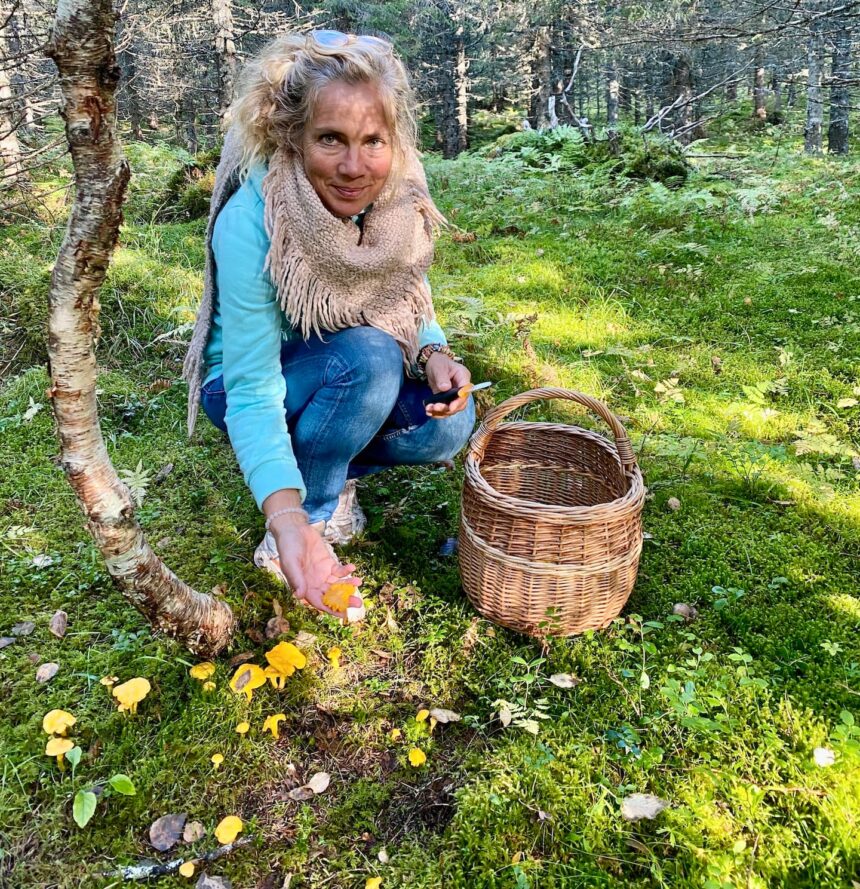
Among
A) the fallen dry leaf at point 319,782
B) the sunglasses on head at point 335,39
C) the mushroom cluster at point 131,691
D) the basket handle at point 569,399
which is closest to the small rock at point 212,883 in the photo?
the fallen dry leaf at point 319,782

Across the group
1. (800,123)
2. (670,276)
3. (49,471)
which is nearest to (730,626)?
(49,471)

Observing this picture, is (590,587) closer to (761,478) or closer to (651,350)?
(761,478)

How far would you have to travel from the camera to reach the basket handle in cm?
229

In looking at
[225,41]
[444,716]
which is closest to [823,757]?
[444,716]

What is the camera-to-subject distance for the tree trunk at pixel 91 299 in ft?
4.18

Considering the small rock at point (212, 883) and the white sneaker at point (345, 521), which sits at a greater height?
the white sneaker at point (345, 521)

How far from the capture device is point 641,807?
173 cm

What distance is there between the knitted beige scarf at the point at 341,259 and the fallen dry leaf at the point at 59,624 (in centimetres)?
79

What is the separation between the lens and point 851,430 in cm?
332

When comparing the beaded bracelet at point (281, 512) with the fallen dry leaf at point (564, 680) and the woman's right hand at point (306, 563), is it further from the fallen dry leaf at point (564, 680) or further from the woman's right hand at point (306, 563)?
the fallen dry leaf at point (564, 680)

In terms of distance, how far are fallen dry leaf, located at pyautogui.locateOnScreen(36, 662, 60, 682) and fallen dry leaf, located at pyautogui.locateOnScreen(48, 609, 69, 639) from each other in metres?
0.14

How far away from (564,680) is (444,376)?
1095 millimetres

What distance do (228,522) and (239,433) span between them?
1.03m

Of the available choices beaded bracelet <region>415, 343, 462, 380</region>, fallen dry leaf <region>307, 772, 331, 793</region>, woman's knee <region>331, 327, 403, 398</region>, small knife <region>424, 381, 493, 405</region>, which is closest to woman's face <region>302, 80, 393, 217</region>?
A: woman's knee <region>331, 327, 403, 398</region>
